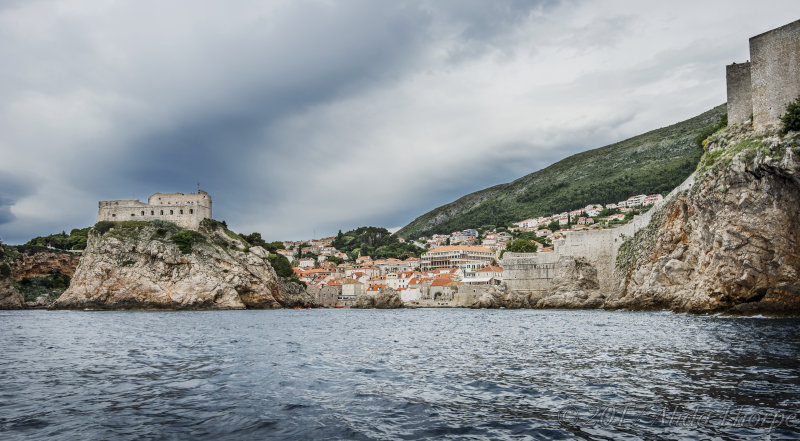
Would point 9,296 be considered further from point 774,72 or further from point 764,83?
point 774,72

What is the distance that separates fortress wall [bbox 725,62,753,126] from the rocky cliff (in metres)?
47.8

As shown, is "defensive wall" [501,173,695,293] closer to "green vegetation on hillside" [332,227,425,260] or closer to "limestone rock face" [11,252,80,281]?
"limestone rock face" [11,252,80,281]

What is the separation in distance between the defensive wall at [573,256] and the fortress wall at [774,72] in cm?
1692

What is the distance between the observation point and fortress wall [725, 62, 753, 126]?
95.9ft

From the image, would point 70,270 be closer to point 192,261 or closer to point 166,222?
point 166,222

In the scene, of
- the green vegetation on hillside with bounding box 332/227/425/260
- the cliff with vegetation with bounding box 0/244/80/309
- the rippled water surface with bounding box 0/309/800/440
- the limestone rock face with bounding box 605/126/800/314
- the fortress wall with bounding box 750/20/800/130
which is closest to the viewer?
the rippled water surface with bounding box 0/309/800/440

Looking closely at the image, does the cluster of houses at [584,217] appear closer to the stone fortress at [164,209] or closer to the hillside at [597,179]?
the hillside at [597,179]

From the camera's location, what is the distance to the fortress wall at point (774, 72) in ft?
79.2

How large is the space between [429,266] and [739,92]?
76.9 meters

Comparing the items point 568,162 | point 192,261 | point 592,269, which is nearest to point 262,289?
point 192,261

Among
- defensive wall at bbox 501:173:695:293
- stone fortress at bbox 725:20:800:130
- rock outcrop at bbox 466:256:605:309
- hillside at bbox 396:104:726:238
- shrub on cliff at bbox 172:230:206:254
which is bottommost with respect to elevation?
rock outcrop at bbox 466:256:605:309

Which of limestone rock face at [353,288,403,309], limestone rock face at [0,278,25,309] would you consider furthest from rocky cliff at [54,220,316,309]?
limestone rock face at [353,288,403,309]

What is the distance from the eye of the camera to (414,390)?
9117 millimetres

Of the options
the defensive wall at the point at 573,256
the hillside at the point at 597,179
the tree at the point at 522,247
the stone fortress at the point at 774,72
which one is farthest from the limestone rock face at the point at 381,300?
the hillside at the point at 597,179
